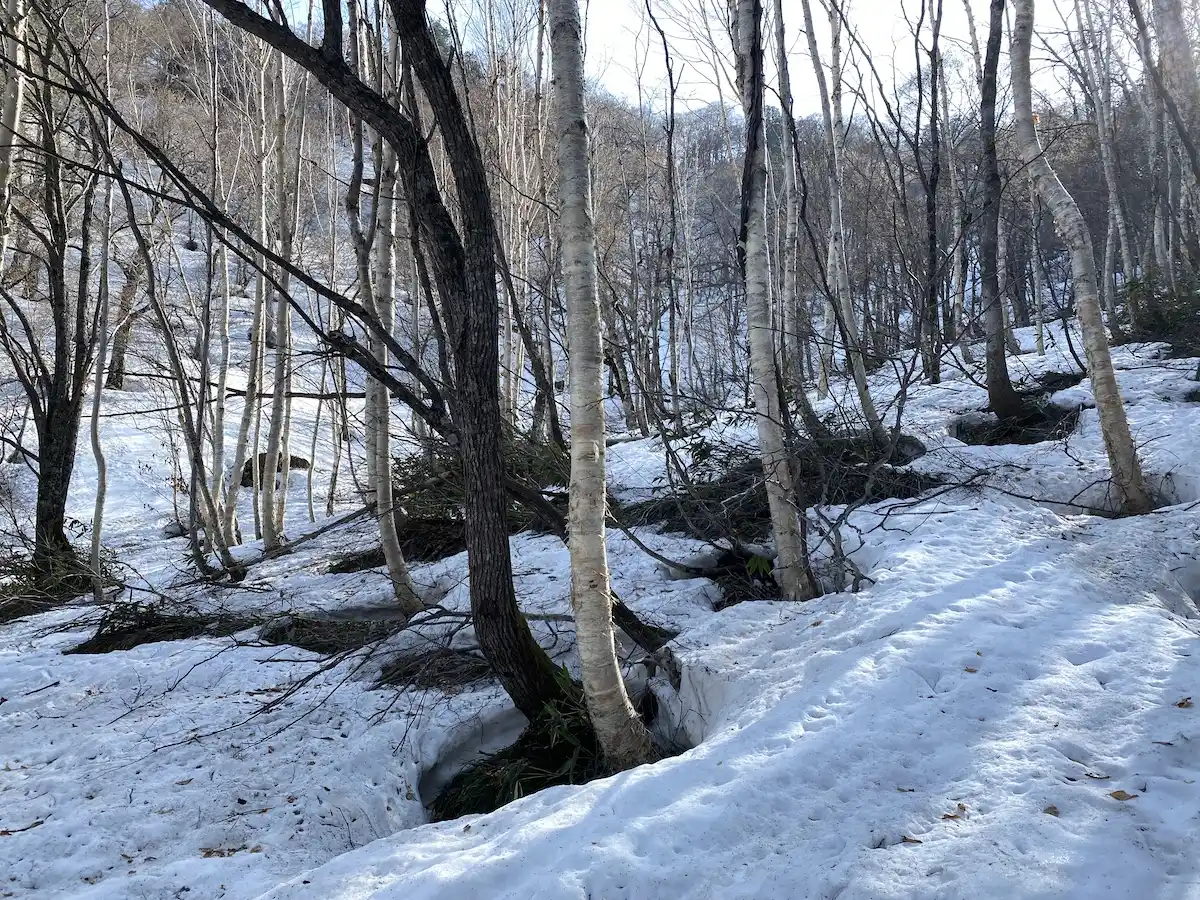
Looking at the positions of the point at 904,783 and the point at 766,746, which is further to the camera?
the point at 766,746

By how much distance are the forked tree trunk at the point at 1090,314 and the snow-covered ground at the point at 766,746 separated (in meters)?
0.39

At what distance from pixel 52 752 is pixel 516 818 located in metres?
2.92

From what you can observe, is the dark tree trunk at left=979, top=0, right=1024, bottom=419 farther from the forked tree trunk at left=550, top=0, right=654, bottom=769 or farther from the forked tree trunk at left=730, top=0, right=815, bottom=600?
the forked tree trunk at left=550, top=0, right=654, bottom=769

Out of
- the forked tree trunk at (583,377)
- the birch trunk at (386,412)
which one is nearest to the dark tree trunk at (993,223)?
the forked tree trunk at (583,377)

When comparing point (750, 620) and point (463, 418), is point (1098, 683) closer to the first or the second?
point (750, 620)

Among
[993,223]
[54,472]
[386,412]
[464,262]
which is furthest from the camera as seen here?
[993,223]

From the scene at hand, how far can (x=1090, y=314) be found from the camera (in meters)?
4.52

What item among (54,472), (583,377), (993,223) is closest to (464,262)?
(583,377)

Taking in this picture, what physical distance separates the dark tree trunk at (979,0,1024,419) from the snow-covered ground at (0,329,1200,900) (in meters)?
1.61

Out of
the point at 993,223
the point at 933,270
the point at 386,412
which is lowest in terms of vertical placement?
the point at 386,412

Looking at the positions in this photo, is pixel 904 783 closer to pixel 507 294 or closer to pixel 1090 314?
pixel 1090 314

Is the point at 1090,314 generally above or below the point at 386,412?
above

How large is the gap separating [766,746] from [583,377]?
5.08 ft

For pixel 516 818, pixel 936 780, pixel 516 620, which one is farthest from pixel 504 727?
pixel 936 780
